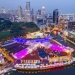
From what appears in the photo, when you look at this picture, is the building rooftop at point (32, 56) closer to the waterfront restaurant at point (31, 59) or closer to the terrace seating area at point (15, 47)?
the waterfront restaurant at point (31, 59)

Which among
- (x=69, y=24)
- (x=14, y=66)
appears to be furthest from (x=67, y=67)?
(x=69, y=24)

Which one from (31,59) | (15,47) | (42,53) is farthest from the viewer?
(15,47)

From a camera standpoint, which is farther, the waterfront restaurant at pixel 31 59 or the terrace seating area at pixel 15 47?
the terrace seating area at pixel 15 47

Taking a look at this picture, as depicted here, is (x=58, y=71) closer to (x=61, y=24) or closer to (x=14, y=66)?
(x=14, y=66)

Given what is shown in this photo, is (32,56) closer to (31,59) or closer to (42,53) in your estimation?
(31,59)

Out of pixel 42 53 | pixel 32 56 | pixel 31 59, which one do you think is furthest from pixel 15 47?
pixel 31 59

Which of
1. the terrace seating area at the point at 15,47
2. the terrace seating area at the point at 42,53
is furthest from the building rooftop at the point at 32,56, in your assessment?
the terrace seating area at the point at 15,47

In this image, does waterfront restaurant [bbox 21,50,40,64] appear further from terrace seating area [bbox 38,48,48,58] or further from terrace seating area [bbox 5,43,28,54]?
terrace seating area [bbox 5,43,28,54]

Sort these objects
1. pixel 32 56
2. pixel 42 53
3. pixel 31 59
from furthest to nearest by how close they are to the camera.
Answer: pixel 42 53 → pixel 32 56 → pixel 31 59

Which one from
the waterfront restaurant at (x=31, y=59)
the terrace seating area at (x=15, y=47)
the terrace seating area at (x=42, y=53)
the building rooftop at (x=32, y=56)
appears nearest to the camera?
the waterfront restaurant at (x=31, y=59)

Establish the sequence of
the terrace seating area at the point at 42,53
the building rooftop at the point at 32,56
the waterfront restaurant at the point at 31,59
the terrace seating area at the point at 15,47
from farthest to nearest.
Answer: the terrace seating area at the point at 15,47, the terrace seating area at the point at 42,53, the building rooftop at the point at 32,56, the waterfront restaurant at the point at 31,59

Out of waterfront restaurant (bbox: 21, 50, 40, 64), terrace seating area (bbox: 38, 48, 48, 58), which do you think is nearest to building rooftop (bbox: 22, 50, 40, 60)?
waterfront restaurant (bbox: 21, 50, 40, 64)

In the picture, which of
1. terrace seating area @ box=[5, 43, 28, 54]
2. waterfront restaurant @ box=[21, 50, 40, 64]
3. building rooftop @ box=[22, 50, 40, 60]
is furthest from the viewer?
terrace seating area @ box=[5, 43, 28, 54]
